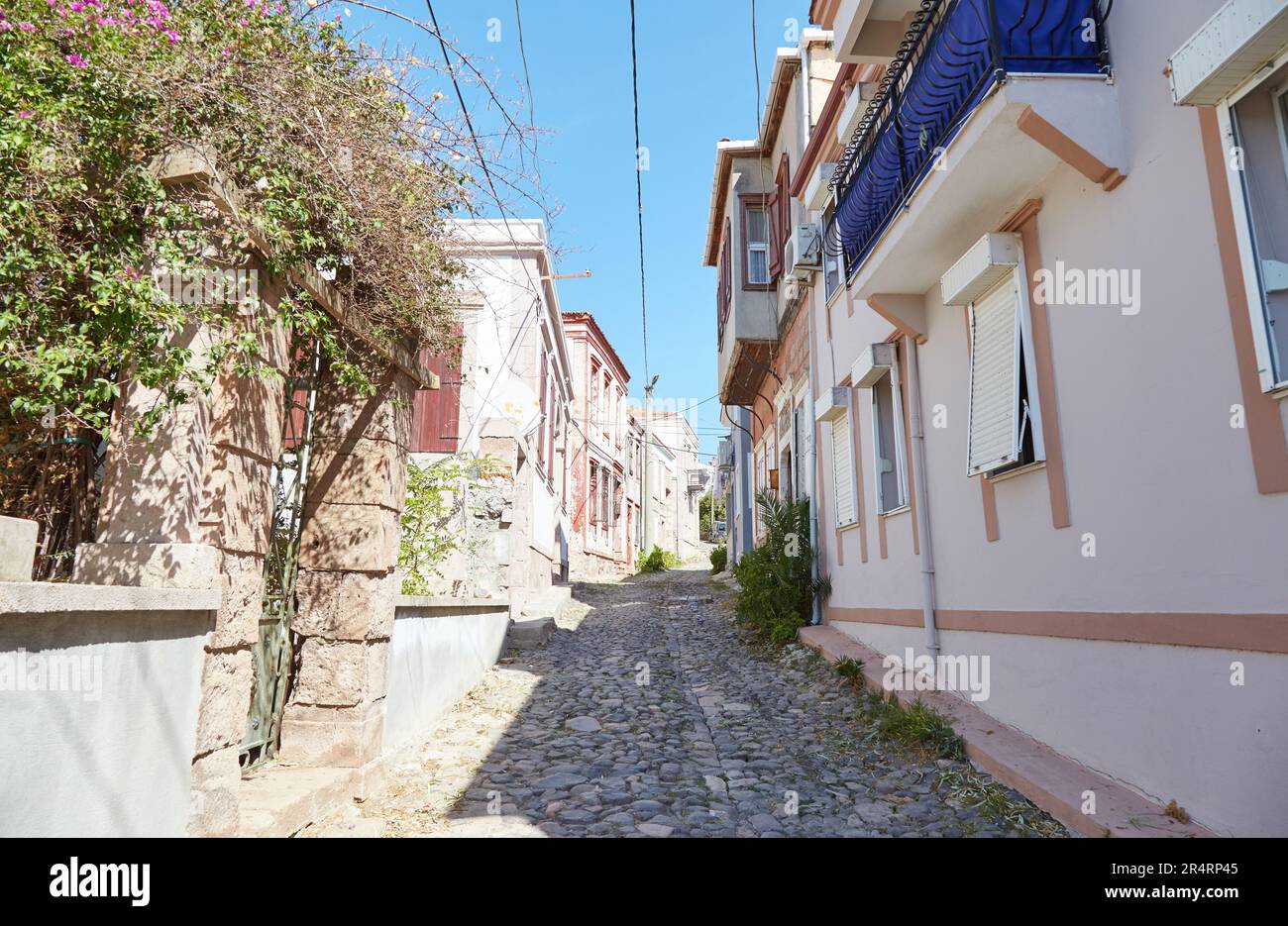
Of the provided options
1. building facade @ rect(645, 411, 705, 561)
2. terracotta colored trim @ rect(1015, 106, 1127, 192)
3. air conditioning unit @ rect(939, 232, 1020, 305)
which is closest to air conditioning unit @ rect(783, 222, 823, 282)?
air conditioning unit @ rect(939, 232, 1020, 305)

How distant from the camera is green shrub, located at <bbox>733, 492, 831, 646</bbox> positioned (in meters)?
9.48

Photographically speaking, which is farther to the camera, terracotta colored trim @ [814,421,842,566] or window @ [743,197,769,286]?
window @ [743,197,769,286]

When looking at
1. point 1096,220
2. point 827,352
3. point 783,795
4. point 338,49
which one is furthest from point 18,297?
point 827,352

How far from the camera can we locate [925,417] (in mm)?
6605

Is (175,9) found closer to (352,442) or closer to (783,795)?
(352,442)

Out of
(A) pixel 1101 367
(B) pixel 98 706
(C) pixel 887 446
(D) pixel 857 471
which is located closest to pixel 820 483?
(D) pixel 857 471

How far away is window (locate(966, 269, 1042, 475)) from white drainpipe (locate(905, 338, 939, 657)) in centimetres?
87

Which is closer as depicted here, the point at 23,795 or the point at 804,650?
the point at 23,795

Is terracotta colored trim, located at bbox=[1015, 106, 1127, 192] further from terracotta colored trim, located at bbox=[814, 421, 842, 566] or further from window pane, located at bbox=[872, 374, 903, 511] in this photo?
terracotta colored trim, located at bbox=[814, 421, 842, 566]

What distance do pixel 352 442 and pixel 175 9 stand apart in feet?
7.77

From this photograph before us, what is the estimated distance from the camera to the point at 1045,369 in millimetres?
4727

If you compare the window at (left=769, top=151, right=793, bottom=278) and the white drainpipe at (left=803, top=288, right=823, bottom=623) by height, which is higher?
the window at (left=769, top=151, right=793, bottom=278)

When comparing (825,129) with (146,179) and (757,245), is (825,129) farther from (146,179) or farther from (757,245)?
(146,179)
